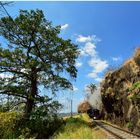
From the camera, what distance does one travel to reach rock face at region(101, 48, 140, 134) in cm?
2383

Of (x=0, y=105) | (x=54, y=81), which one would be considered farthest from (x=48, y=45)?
(x=0, y=105)

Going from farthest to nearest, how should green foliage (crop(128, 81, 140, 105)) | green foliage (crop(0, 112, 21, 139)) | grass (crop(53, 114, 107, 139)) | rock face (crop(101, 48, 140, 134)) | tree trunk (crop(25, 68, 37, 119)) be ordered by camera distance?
tree trunk (crop(25, 68, 37, 119)) → rock face (crop(101, 48, 140, 134)) → green foliage (crop(0, 112, 21, 139)) → green foliage (crop(128, 81, 140, 105)) → grass (crop(53, 114, 107, 139))

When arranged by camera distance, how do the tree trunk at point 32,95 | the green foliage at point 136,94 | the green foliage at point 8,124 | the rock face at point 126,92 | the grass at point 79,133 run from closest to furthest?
the grass at point 79,133 → the green foliage at point 136,94 → the green foliage at point 8,124 → the rock face at point 126,92 → the tree trunk at point 32,95

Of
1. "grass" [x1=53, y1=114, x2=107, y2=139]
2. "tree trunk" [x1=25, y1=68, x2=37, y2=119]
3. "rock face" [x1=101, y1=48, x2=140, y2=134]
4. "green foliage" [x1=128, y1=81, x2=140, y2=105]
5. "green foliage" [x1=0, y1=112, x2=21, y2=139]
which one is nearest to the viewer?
"grass" [x1=53, y1=114, x2=107, y2=139]

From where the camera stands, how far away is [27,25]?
2900cm

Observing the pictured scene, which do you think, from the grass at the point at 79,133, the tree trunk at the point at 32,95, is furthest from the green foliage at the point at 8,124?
the grass at the point at 79,133

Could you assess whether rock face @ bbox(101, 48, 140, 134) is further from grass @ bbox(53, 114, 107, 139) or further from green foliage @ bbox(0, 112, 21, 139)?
green foliage @ bbox(0, 112, 21, 139)

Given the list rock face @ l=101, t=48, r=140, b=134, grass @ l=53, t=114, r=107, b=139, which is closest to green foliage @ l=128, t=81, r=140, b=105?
rock face @ l=101, t=48, r=140, b=134

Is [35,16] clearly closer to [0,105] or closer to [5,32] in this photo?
[5,32]

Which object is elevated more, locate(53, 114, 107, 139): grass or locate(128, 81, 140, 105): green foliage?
locate(128, 81, 140, 105): green foliage

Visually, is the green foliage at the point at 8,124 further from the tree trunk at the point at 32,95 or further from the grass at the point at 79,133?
the grass at the point at 79,133

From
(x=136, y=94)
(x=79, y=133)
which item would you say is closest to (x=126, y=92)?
(x=136, y=94)

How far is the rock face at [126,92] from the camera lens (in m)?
23.8

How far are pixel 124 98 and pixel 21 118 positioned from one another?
9.64 meters
